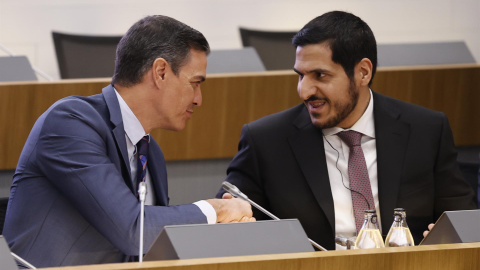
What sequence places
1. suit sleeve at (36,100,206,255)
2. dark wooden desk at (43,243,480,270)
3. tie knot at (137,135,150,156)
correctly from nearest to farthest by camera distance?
1. dark wooden desk at (43,243,480,270)
2. suit sleeve at (36,100,206,255)
3. tie knot at (137,135,150,156)

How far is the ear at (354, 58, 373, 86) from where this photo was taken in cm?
230

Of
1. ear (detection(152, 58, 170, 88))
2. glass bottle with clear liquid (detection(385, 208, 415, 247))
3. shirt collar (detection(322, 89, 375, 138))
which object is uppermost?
ear (detection(152, 58, 170, 88))

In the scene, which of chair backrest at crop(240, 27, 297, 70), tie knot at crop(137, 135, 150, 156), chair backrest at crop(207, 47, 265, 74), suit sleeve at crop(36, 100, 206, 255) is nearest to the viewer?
suit sleeve at crop(36, 100, 206, 255)

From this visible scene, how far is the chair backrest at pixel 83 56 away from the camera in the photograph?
3635 mm

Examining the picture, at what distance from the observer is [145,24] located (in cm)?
196

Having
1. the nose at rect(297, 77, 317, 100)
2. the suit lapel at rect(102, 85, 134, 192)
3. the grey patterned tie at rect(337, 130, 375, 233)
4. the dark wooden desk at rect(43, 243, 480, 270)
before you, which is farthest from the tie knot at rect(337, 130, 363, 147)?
the dark wooden desk at rect(43, 243, 480, 270)

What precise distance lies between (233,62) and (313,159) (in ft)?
3.66

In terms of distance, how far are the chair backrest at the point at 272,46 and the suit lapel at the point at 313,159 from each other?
5.76 ft

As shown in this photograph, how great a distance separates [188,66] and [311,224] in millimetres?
577

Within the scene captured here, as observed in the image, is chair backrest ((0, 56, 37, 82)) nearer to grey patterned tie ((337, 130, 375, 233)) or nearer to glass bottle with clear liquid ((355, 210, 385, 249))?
grey patterned tie ((337, 130, 375, 233))

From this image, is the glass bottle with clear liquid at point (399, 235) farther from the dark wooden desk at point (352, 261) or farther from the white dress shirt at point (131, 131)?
the white dress shirt at point (131, 131)

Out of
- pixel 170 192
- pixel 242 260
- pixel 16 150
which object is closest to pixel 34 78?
pixel 16 150

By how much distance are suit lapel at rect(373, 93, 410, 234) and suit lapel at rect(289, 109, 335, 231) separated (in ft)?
0.49

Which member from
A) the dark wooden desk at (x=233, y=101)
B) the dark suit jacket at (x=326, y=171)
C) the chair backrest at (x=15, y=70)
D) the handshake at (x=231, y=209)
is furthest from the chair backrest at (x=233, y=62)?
the handshake at (x=231, y=209)
